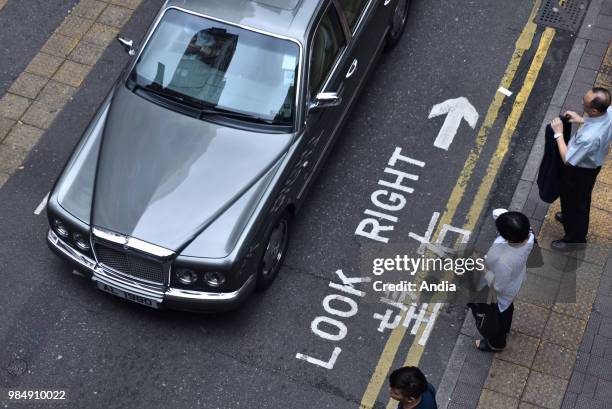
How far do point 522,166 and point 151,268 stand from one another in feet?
13.0

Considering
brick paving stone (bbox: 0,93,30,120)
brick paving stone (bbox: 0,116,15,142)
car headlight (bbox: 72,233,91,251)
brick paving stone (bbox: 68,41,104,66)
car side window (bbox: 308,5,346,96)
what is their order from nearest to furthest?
car headlight (bbox: 72,233,91,251)
car side window (bbox: 308,5,346,96)
brick paving stone (bbox: 0,116,15,142)
brick paving stone (bbox: 0,93,30,120)
brick paving stone (bbox: 68,41,104,66)

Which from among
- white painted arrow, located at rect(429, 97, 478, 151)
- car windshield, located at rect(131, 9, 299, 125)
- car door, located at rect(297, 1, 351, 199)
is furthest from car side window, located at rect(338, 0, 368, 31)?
white painted arrow, located at rect(429, 97, 478, 151)

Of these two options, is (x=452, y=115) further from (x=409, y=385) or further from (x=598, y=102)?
(x=409, y=385)

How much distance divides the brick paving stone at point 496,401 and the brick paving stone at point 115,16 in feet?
19.6

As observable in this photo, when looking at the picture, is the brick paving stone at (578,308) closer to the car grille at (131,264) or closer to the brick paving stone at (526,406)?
the brick paving stone at (526,406)

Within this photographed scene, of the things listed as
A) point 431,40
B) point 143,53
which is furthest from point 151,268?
point 431,40

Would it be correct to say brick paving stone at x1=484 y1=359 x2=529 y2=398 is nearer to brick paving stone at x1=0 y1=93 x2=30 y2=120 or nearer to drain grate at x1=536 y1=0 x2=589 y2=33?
drain grate at x1=536 y1=0 x2=589 y2=33

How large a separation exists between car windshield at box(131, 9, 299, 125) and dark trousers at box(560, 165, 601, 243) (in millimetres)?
2467

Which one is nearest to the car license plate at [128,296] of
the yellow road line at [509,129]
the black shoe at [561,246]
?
the yellow road line at [509,129]

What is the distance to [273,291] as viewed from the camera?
8.72 m

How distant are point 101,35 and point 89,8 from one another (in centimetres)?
50

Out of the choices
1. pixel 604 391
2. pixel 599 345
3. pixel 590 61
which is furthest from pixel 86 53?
pixel 604 391

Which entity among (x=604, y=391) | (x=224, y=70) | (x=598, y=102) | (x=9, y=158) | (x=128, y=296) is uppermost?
(x=598, y=102)

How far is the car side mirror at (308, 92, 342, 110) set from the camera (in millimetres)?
8656
